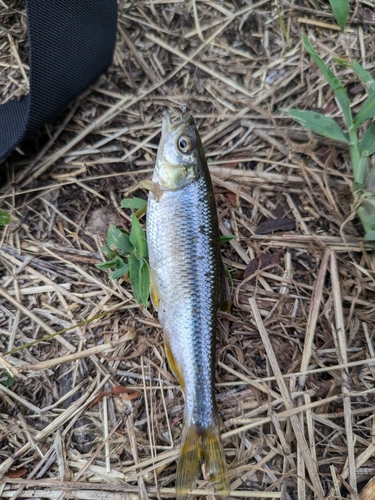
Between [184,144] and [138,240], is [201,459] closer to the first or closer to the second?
[138,240]

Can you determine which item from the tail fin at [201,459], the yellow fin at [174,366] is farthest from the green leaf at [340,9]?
the tail fin at [201,459]

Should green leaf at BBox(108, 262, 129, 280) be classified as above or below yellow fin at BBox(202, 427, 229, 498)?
above

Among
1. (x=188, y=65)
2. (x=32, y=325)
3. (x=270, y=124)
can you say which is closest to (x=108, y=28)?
(x=188, y=65)

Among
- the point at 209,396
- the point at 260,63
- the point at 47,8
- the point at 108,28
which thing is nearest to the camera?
the point at 209,396

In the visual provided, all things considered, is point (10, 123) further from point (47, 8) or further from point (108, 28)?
point (108, 28)

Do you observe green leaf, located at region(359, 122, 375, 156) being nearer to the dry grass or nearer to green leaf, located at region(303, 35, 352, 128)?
green leaf, located at region(303, 35, 352, 128)

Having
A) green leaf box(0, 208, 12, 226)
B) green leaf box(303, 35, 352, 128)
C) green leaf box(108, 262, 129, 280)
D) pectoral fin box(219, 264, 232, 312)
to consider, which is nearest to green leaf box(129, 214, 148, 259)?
green leaf box(108, 262, 129, 280)
